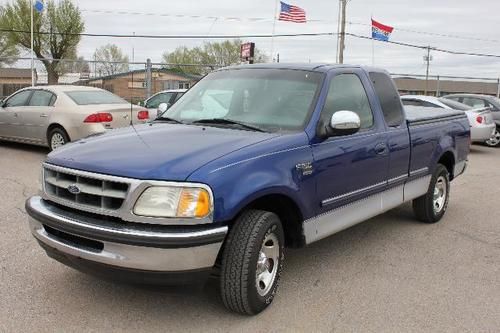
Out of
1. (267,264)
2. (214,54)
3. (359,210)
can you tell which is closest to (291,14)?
(359,210)

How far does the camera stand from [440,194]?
6.90m

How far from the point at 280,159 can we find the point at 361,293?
1330 millimetres

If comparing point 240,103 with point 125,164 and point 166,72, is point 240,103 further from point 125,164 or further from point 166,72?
point 166,72

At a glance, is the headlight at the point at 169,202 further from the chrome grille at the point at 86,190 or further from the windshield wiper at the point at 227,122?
the windshield wiper at the point at 227,122

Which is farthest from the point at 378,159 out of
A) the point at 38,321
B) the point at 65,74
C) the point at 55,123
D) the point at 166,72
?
the point at 65,74

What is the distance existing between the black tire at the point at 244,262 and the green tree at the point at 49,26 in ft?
131

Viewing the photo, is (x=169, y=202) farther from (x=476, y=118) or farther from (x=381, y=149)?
(x=476, y=118)

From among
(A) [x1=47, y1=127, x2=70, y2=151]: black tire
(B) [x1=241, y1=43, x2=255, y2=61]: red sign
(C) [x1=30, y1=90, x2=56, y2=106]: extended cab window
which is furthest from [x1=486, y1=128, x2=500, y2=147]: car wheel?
(C) [x1=30, y1=90, x2=56, y2=106]: extended cab window

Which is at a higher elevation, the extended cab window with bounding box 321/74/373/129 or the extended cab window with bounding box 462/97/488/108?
the extended cab window with bounding box 321/74/373/129

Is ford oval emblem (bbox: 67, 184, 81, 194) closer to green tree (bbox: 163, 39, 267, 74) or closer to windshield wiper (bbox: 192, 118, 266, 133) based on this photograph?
windshield wiper (bbox: 192, 118, 266, 133)

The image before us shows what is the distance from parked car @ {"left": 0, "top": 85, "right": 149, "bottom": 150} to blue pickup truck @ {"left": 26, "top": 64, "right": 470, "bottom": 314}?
518cm

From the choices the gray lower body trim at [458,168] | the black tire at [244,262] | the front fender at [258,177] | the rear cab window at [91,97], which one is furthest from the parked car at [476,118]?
the black tire at [244,262]

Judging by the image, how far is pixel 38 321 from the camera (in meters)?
3.73

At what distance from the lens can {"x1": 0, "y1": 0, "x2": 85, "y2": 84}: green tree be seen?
40.2m
